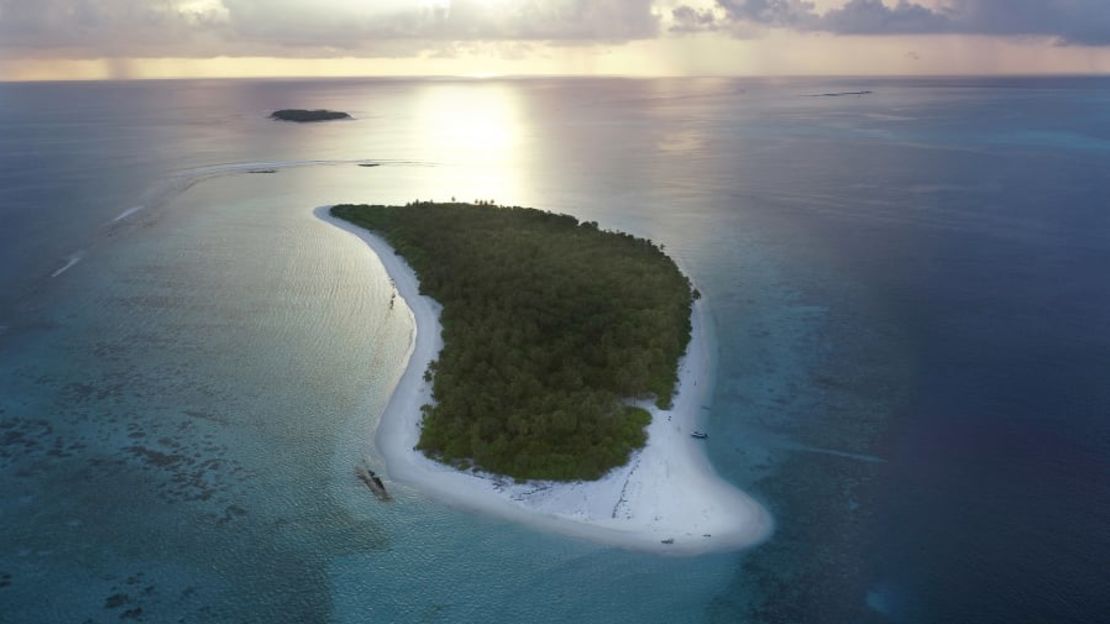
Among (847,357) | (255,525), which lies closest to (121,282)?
(255,525)

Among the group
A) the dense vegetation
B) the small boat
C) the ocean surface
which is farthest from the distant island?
the small boat

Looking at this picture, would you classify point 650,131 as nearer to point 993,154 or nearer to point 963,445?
point 993,154

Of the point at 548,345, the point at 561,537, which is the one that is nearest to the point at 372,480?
the point at 561,537

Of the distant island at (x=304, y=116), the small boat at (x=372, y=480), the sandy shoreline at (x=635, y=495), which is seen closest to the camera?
the sandy shoreline at (x=635, y=495)

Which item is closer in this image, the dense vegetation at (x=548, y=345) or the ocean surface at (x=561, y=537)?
the ocean surface at (x=561, y=537)

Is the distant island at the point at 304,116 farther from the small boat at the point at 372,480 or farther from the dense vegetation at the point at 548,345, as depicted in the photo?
the small boat at the point at 372,480

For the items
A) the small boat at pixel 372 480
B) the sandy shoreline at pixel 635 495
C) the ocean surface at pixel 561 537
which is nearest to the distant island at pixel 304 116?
the ocean surface at pixel 561 537
